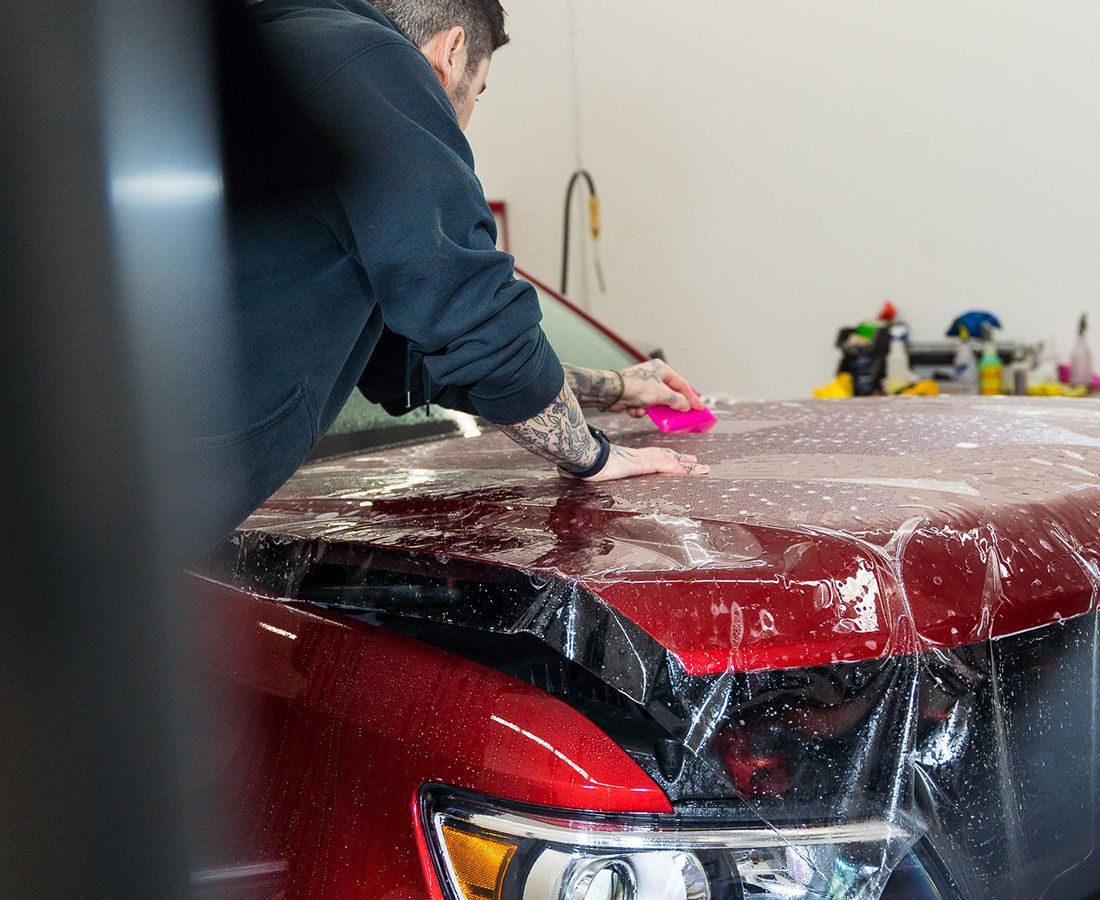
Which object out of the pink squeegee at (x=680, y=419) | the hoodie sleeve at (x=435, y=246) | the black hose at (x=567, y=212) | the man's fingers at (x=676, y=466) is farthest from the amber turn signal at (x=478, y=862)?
the black hose at (x=567, y=212)

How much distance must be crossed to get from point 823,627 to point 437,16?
856 millimetres

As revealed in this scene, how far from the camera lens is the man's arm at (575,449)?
1.27m

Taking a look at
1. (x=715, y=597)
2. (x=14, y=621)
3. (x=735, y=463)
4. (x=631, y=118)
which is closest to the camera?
(x=14, y=621)

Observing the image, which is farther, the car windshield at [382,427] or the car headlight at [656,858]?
the car windshield at [382,427]

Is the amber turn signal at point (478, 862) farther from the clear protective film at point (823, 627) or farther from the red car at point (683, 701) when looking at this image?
Result: the clear protective film at point (823, 627)

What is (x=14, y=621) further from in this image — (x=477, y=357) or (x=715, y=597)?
(x=477, y=357)

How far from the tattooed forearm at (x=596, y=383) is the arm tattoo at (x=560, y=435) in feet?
1.67

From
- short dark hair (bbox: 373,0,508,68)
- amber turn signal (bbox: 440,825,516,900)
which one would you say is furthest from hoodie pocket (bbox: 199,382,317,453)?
short dark hair (bbox: 373,0,508,68)

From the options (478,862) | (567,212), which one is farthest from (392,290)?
(567,212)

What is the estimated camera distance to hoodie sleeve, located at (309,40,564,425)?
97cm

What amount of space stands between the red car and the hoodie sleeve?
186 mm

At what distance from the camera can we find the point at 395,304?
41.4 inches

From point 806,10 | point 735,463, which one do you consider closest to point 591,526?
point 735,463

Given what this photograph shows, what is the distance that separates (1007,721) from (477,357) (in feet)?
1.96
